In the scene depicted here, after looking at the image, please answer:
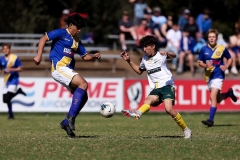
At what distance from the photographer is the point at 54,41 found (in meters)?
11.6

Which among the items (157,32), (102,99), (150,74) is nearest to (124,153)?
(150,74)

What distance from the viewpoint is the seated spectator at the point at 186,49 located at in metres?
25.6

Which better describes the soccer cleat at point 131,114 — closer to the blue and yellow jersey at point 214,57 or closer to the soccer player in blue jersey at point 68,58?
the soccer player in blue jersey at point 68,58

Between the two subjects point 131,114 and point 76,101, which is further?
point 76,101

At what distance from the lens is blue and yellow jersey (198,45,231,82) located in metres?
15.2

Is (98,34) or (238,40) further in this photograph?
(98,34)

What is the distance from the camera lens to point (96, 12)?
38.5 metres

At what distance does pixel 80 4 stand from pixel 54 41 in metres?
26.3

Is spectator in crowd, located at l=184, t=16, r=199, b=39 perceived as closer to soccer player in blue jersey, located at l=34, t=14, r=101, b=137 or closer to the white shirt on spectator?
the white shirt on spectator

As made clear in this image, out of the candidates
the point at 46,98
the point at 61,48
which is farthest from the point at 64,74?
the point at 46,98

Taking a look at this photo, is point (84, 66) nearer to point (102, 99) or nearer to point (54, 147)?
point (102, 99)

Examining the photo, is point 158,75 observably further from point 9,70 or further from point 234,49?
point 234,49

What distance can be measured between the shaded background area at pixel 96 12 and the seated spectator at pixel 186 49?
23.0 feet

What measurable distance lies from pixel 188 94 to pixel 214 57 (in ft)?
23.4
